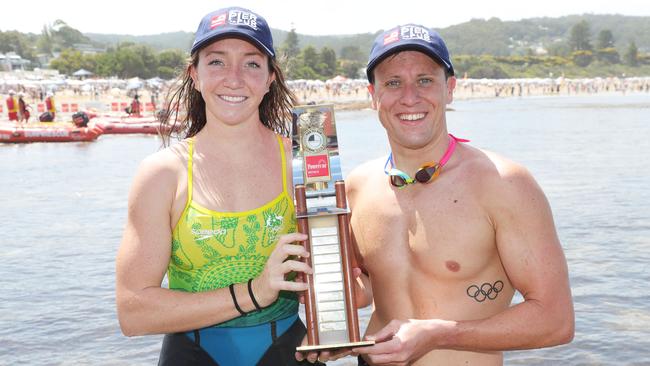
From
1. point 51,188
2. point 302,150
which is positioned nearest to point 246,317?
point 302,150

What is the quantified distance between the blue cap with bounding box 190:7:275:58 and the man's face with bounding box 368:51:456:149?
1.68 feet

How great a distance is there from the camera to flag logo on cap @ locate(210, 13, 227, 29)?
3093mm

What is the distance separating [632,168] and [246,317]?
19.4 metres

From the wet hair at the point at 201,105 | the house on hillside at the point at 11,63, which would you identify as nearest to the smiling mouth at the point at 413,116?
the wet hair at the point at 201,105

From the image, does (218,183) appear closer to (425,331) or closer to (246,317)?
(246,317)

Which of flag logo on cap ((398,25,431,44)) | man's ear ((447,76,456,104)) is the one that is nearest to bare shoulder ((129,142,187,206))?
flag logo on cap ((398,25,431,44))

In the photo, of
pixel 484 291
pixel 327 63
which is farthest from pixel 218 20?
pixel 327 63

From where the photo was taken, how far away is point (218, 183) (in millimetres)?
3230

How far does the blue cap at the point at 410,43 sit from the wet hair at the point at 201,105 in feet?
1.83

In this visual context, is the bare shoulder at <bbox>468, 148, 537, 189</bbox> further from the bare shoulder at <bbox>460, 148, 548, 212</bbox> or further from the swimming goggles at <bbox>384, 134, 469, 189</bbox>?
the swimming goggles at <bbox>384, 134, 469, 189</bbox>

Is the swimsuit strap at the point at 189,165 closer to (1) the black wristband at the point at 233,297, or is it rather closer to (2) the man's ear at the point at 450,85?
(1) the black wristband at the point at 233,297

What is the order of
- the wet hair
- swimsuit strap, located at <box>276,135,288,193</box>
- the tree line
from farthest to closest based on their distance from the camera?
the tree line, the wet hair, swimsuit strap, located at <box>276,135,288,193</box>

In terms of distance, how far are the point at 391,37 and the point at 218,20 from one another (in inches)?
28.5

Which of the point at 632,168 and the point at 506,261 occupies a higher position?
the point at 506,261
